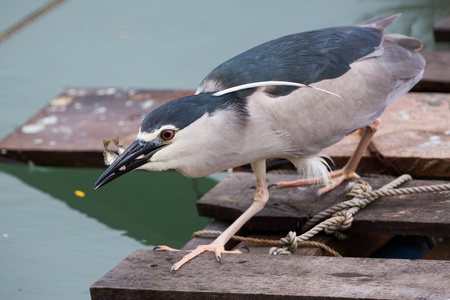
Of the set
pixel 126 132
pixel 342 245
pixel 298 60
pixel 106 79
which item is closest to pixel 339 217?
pixel 342 245

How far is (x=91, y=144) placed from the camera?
11.1 ft

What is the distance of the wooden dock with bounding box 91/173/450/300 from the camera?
5.89 ft

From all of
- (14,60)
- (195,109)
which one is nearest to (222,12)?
(14,60)

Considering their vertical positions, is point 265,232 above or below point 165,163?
below

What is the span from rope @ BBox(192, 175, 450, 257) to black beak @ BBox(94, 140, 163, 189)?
1.87 ft

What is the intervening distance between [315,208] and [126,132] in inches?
53.3

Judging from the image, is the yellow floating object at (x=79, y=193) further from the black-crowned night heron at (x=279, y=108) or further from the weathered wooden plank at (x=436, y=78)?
the weathered wooden plank at (x=436, y=78)

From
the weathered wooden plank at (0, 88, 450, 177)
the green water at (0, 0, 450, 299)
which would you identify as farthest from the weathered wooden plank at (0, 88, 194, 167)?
the green water at (0, 0, 450, 299)

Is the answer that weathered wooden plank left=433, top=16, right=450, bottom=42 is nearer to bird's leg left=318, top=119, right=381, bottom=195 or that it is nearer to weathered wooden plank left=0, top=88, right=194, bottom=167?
weathered wooden plank left=0, top=88, right=194, bottom=167

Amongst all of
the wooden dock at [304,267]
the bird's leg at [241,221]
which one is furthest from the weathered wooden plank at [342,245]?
the bird's leg at [241,221]

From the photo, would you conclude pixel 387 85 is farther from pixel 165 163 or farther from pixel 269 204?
pixel 165 163

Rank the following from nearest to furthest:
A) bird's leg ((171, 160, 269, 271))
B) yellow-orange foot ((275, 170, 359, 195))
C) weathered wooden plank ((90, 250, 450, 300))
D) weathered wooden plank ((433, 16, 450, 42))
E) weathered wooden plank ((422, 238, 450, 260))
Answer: weathered wooden plank ((90, 250, 450, 300)) → bird's leg ((171, 160, 269, 271)) → weathered wooden plank ((422, 238, 450, 260)) → yellow-orange foot ((275, 170, 359, 195)) → weathered wooden plank ((433, 16, 450, 42))

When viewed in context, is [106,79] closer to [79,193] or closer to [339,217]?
[79,193]

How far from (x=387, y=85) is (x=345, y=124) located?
271 mm
